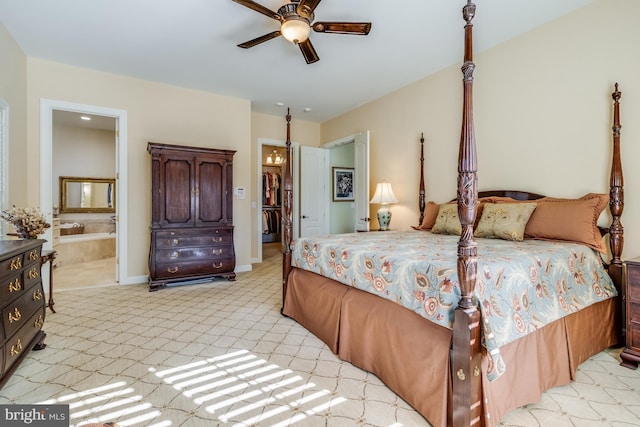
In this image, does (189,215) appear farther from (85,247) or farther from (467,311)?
(467,311)

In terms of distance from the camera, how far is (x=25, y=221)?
2576 millimetres

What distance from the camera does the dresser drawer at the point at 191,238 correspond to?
3926 mm

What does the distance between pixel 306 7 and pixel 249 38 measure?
1119 mm

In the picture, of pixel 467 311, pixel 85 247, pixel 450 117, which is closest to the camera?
pixel 467 311

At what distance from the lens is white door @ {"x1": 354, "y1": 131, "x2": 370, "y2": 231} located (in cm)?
464

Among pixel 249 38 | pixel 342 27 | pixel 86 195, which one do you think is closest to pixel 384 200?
pixel 342 27

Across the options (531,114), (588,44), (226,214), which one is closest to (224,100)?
(226,214)

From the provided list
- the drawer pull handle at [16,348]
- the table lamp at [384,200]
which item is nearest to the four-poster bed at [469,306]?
the table lamp at [384,200]

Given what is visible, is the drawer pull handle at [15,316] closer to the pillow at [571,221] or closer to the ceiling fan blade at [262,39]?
the ceiling fan blade at [262,39]

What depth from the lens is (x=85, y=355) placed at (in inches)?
86.9

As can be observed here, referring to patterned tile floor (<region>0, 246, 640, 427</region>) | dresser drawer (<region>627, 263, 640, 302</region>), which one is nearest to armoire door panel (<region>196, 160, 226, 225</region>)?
patterned tile floor (<region>0, 246, 640, 427</region>)

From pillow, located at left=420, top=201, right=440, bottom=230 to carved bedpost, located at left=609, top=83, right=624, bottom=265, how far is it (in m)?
1.51

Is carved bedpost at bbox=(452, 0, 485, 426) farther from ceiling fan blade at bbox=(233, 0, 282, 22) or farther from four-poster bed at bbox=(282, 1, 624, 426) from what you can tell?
ceiling fan blade at bbox=(233, 0, 282, 22)

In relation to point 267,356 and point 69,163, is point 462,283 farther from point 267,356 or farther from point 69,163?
point 69,163
